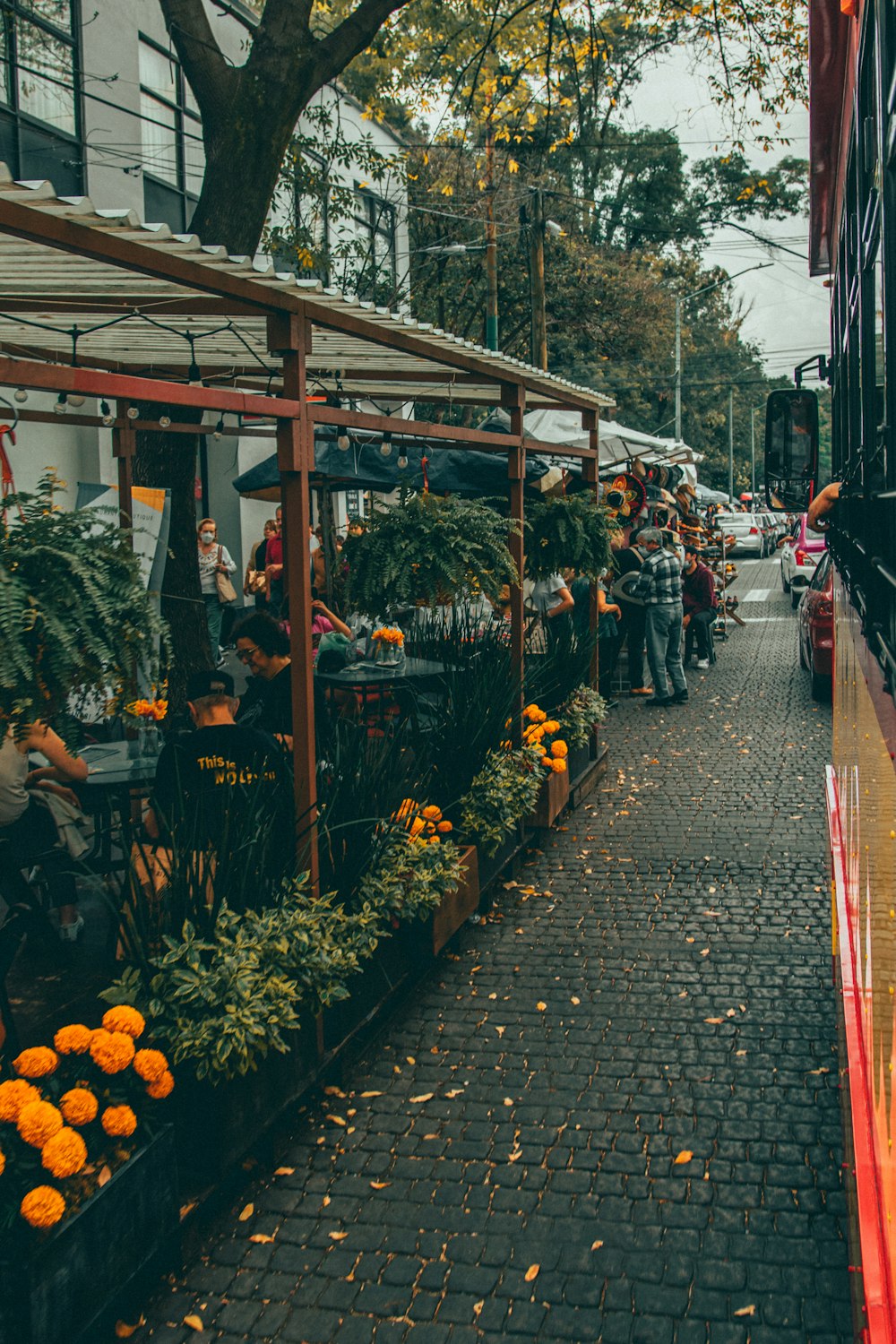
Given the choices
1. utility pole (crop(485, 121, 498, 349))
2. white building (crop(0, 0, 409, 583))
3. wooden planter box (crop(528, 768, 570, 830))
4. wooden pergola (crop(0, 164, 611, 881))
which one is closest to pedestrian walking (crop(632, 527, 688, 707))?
white building (crop(0, 0, 409, 583))

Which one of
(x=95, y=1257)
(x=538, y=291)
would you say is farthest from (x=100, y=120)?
(x=95, y=1257)

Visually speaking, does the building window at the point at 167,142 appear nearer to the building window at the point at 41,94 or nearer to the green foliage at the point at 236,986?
the building window at the point at 41,94

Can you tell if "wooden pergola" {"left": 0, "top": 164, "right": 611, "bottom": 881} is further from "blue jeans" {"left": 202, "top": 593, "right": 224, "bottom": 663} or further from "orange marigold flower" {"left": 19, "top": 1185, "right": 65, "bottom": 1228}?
"blue jeans" {"left": 202, "top": 593, "right": 224, "bottom": 663}

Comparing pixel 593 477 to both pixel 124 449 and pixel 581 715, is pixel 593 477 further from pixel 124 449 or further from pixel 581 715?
pixel 124 449

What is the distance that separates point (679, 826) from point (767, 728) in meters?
3.79

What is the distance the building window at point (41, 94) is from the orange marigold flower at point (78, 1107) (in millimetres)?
12585

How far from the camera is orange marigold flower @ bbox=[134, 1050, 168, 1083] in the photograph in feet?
12.0

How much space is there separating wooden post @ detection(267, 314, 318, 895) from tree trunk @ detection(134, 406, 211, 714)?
162 inches

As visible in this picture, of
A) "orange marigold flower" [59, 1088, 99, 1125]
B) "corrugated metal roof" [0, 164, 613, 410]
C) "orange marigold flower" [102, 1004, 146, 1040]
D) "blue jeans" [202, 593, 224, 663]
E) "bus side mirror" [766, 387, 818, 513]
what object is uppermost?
"corrugated metal roof" [0, 164, 613, 410]

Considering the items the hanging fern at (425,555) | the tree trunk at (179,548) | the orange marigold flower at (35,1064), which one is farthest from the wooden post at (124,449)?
the orange marigold flower at (35,1064)

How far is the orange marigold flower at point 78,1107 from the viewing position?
3391 millimetres

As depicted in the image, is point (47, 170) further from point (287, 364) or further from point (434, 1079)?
point (434, 1079)

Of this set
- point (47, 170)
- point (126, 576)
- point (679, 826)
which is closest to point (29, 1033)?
point (126, 576)

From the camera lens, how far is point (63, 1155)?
3.23 meters
